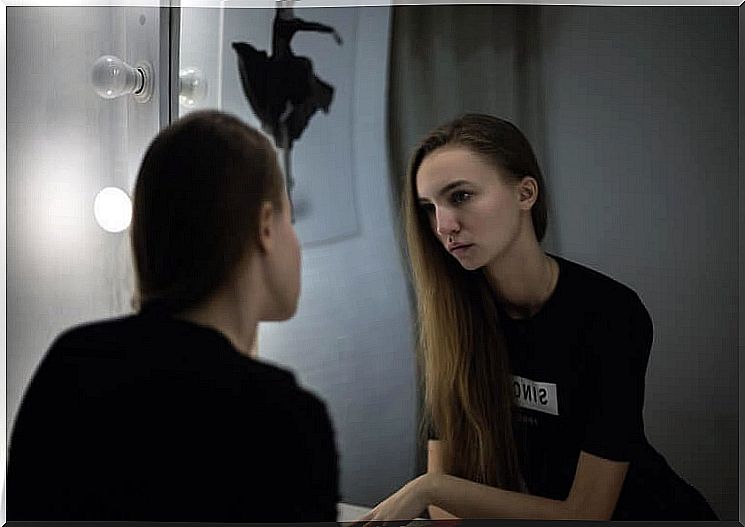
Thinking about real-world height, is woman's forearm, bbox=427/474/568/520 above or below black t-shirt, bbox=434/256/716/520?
below

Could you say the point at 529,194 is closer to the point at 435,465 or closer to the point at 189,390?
the point at 435,465

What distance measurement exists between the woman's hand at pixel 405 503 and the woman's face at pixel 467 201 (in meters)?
0.36

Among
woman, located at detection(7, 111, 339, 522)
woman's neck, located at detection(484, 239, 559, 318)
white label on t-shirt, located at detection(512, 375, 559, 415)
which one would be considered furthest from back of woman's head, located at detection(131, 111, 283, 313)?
white label on t-shirt, located at detection(512, 375, 559, 415)

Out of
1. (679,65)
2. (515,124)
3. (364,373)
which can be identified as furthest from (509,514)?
(679,65)

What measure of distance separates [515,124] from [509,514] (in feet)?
1.96

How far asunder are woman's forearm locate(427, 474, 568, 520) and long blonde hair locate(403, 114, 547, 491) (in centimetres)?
1

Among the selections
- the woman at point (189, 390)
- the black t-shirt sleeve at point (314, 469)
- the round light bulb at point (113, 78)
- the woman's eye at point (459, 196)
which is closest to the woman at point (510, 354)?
the woman's eye at point (459, 196)

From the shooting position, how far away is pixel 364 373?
4.87ft

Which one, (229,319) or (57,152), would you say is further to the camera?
(57,152)

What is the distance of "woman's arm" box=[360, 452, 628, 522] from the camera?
1.48m

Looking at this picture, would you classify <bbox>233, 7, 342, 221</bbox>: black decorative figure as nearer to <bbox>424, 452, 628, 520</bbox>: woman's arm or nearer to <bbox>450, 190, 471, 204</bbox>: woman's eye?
<bbox>450, 190, 471, 204</bbox>: woman's eye

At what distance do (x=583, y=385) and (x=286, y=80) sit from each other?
0.65 meters

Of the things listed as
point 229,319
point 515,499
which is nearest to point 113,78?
point 229,319

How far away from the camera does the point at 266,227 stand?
142 centimetres
